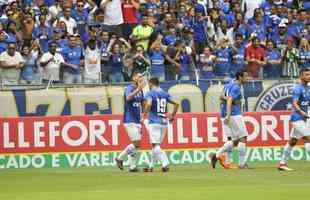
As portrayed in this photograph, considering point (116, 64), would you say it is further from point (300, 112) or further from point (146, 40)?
point (300, 112)

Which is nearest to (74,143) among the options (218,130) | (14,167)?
(14,167)

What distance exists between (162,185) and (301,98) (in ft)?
18.7

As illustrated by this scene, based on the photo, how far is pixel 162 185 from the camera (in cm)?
1653

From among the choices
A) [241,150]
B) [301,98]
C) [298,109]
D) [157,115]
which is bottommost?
[241,150]

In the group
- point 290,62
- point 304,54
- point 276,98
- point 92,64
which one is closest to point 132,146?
point 92,64

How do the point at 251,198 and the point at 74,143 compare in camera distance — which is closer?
the point at 251,198

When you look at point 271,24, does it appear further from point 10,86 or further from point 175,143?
point 10,86

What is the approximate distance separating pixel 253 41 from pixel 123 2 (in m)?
4.56

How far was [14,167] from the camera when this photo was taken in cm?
2373

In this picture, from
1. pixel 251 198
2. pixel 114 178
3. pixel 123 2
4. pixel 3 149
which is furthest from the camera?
pixel 123 2

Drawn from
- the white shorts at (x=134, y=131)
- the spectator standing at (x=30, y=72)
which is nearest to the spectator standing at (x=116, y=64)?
the spectator standing at (x=30, y=72)

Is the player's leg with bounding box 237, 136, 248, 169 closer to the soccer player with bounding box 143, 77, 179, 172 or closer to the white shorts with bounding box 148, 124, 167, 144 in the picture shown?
the soccer player with bounding box 143, 77, 179, 172

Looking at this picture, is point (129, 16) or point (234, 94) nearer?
point (234, 94)

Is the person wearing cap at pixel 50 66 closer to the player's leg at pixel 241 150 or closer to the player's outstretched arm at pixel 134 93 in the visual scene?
the player's outstretched arm at pixel 134 93
